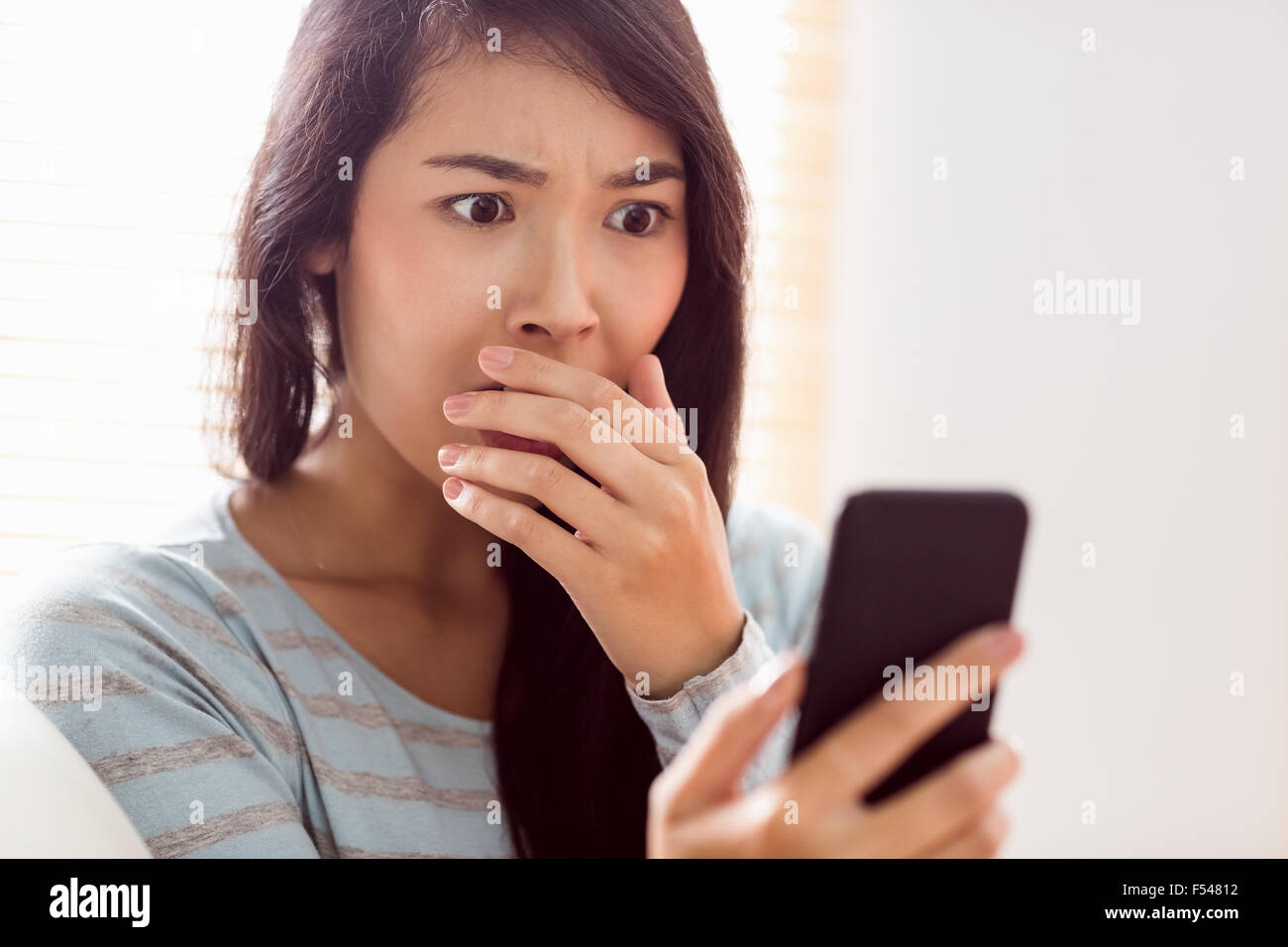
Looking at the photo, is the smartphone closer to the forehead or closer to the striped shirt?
the striped shirt

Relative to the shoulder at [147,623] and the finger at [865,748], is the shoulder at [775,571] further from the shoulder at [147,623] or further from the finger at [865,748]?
the finger at [865,748]

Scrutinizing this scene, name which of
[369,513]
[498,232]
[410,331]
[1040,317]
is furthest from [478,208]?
[1040,317]

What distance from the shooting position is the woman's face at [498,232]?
3.20 ft

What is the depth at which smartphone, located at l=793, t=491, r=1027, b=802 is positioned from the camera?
617 millimetres

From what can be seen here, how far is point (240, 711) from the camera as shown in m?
0.96

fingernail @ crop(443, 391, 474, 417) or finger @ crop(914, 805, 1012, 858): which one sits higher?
fingernail @ crop(443, 391, 474, 417)

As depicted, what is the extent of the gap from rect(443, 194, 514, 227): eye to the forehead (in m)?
0.04

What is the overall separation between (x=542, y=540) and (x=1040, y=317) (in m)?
1.39

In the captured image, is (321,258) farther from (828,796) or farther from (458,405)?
(828,796)

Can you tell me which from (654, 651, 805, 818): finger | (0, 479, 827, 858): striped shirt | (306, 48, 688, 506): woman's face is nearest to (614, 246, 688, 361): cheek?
(306, 48, 688, 506): woman's face

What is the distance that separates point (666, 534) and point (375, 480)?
1.44ft

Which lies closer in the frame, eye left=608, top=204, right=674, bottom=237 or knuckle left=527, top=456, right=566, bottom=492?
knuckle left=527, top=456, right=566, bottom=492

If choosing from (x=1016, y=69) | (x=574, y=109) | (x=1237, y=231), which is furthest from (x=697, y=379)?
(x=1016, y=69)
